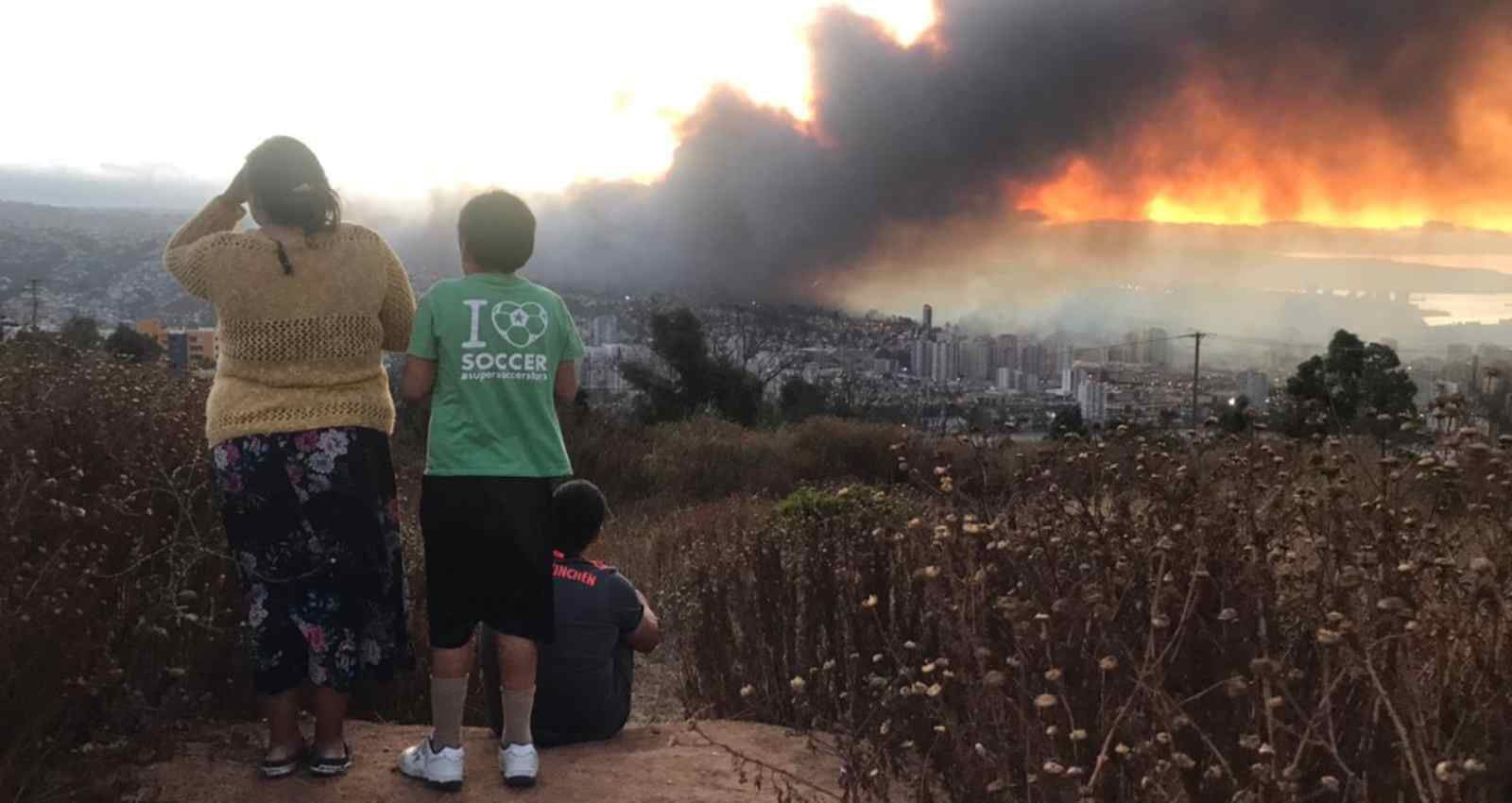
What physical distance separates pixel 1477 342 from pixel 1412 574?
15489 millimetres

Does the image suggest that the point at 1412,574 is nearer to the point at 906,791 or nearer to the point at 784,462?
the point at 906,791

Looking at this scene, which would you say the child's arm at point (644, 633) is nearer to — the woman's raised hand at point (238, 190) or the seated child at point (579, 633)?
the seated child at point (579, 633)

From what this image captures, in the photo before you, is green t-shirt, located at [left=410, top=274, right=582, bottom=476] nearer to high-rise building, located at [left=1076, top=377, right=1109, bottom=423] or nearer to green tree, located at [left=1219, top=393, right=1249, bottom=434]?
high-rise building, located at [left=1076, top=377, right=1109, bottom=423]

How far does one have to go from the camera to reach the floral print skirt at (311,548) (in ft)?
11.3

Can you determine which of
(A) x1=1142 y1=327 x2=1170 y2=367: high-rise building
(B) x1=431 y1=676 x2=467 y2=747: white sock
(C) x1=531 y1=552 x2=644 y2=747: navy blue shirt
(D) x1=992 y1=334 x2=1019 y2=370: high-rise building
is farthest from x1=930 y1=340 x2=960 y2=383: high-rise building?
(B) x1=431 y1=676 x2=467 y2=747: white sock

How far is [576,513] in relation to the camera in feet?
13.5

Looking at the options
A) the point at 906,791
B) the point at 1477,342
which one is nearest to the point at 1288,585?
the point at 906,791

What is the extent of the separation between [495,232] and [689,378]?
985 inches

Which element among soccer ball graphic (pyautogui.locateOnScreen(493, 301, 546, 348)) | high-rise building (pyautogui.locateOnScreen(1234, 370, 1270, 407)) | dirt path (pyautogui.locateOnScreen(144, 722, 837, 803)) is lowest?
dirt path (pyautogui.locateOnScreen(144, 722, 837, 803))

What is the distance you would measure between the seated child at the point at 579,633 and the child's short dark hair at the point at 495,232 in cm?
88

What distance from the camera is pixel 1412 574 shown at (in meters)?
2.60

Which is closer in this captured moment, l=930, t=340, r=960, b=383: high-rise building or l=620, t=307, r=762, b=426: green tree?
l=620, t=307, r=762, b=426: green tree

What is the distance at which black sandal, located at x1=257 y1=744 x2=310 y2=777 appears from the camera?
12.1 feet

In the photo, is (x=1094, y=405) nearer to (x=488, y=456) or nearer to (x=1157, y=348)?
(x=488, y=456)
